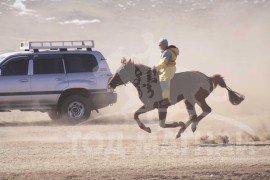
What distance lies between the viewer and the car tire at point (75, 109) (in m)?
16.9

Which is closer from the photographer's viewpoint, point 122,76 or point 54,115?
point 122,76

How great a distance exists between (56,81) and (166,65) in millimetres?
5071

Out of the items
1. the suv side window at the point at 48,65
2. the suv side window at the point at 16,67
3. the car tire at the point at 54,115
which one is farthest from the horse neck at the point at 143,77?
the car tire at the point at 54,115

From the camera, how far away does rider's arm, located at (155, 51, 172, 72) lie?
40.6 ft

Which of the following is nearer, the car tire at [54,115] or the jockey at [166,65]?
the jockey at [166,65]

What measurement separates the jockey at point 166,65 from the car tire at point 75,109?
4641mm

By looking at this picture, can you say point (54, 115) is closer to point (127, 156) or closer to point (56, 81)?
point (56, 81)

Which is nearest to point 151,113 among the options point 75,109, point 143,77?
point 75,109

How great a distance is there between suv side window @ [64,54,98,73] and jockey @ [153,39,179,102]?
466cm

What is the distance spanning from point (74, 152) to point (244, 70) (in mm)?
25971

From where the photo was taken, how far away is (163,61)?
40.7ft

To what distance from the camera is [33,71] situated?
16797 millimetres

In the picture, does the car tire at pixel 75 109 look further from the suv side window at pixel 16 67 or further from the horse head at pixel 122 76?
the horse head at pixel 122 76

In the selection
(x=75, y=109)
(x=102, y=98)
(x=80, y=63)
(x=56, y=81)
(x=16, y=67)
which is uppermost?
(x=80, y=63)
